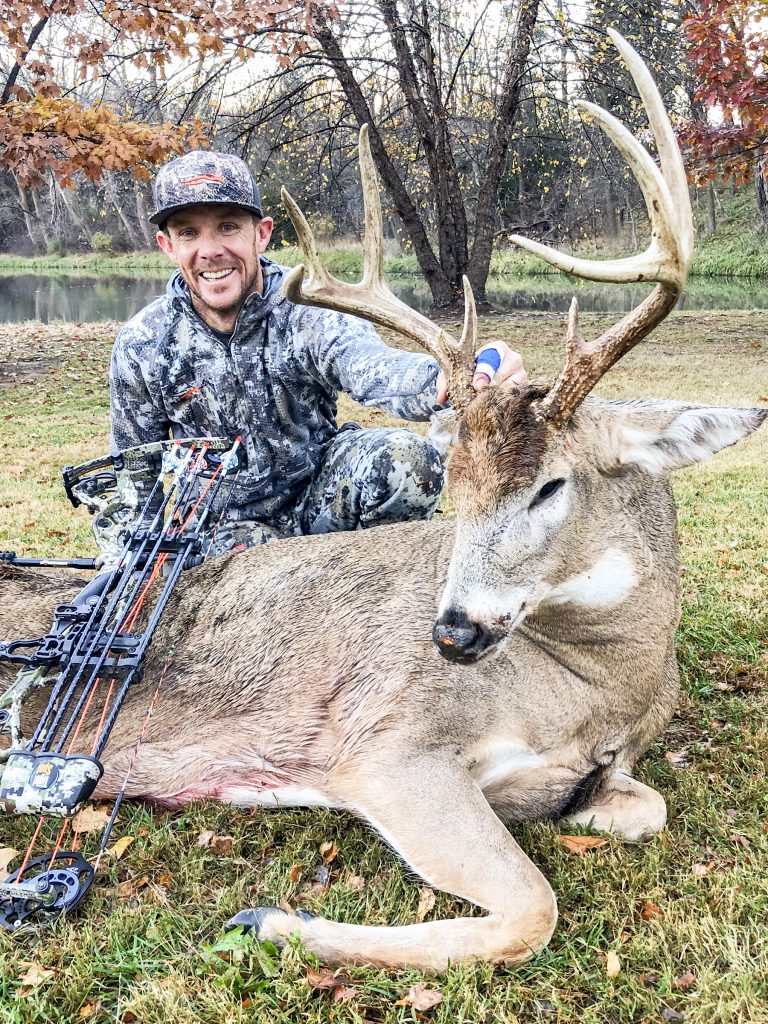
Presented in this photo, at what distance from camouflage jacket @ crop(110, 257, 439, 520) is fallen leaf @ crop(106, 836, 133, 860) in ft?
7.13

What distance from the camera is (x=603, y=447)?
10.4ft

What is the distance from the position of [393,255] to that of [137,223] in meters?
20.6

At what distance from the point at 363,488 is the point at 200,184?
1.65m

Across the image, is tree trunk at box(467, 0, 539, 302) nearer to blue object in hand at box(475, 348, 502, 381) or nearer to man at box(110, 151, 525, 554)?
man at box(110, 151, 525, 554)

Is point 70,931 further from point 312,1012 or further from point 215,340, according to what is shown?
point 215,340

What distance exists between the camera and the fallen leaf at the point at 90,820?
134 inches

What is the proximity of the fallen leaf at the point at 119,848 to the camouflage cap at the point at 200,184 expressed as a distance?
9.28 ft

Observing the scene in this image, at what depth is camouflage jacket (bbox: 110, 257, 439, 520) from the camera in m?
4.79

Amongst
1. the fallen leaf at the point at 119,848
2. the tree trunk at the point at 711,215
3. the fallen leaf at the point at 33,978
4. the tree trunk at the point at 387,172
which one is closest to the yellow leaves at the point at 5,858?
the fallen leaf at the point at 119,848

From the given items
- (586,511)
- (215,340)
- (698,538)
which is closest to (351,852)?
(586,511)

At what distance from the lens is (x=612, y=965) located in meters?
2.61

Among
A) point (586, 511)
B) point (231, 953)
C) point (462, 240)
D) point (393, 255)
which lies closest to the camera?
point (231, 953)

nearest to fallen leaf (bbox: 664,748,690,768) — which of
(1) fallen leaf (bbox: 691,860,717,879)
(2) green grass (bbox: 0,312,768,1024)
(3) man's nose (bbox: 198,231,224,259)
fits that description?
(2) green grass (bbox: 0,312,768,1024)

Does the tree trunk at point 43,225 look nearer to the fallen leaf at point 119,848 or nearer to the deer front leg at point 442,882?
the fallen leaf at point 119,848
